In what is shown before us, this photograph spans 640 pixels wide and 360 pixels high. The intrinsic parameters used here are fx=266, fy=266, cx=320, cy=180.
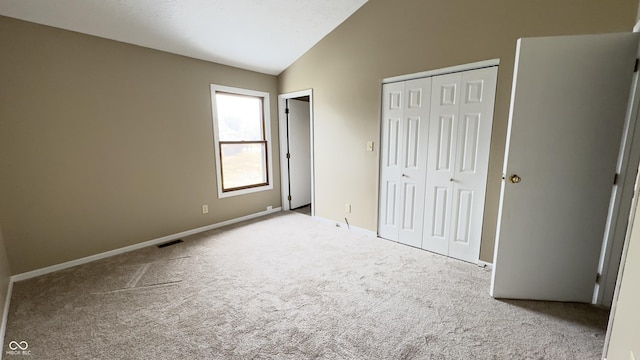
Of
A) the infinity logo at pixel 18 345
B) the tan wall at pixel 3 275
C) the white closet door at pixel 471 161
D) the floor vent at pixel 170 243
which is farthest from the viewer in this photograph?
the floor vent at pixel 170 243

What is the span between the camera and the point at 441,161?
9.64ft

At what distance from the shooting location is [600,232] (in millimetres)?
2014

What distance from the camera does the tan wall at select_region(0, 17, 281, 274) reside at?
2461mm

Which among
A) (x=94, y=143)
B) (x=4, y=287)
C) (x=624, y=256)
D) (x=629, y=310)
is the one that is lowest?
(x=4, y=287)

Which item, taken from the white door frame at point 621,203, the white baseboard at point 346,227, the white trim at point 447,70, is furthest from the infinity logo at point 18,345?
the white door frame at point 621,203

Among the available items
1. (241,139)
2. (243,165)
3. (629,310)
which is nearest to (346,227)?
(243,165)

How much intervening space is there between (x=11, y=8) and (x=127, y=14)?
32.6 inches

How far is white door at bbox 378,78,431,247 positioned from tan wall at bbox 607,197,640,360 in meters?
1.80

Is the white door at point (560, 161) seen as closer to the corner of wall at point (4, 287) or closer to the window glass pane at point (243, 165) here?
the window glass pane at point (243, 165)

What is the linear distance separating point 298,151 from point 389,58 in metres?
2.40

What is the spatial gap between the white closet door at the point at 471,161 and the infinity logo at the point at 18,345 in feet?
11.9

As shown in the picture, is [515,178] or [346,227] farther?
[346,227]

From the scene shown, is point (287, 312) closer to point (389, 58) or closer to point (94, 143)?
point (94, 143)

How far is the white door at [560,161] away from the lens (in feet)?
6.09
